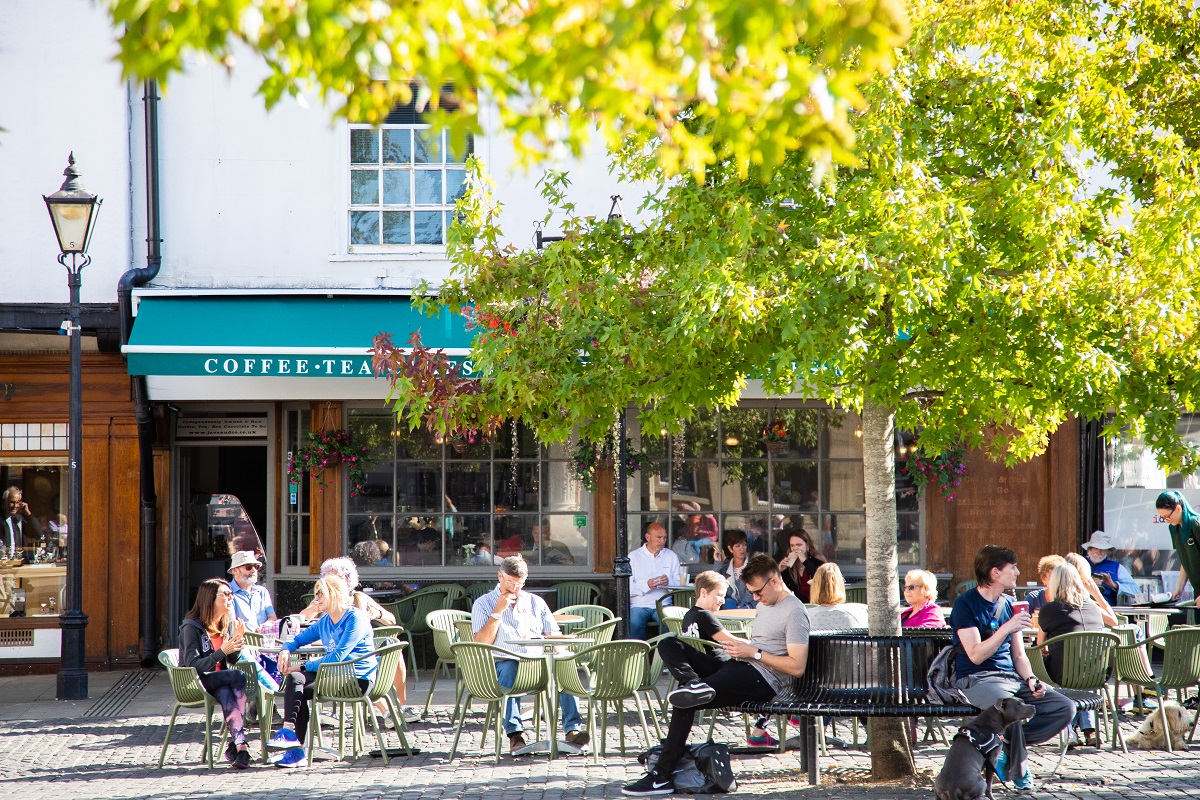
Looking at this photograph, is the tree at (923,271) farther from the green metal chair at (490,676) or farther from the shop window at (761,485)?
the shop window at (761,485)

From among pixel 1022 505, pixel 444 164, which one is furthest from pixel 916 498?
pixel 444 164

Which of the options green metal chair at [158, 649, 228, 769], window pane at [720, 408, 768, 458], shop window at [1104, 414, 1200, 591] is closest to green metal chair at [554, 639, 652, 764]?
green metal chair at [158, 649, 228, 769]

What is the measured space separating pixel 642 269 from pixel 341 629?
10.9ft

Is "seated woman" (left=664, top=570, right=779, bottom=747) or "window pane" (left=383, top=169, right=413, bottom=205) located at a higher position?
"window pane" (left=383, top=169, right=413, bottom=205)

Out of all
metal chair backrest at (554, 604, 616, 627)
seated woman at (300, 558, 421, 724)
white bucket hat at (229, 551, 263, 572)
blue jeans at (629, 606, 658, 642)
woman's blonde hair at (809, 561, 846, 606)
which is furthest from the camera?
blue jeans at (629, 606, 658, 642)

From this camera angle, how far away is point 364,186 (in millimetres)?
13656

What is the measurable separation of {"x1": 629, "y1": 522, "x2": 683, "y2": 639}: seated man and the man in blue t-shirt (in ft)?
17.6

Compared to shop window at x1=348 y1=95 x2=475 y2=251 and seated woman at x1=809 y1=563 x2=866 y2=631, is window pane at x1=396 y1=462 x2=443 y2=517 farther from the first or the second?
seated woman at x1=809 y1=563 x2=866 y2=631

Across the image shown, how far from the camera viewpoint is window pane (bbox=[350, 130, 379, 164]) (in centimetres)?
1366

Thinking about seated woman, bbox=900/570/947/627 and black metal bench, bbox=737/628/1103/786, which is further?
→ seated woman, bbox=900/570/947/627

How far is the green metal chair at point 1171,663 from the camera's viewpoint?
9.14 meters

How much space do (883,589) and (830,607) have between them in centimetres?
155

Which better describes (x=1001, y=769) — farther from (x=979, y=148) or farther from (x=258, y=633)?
(x=258, y=633)

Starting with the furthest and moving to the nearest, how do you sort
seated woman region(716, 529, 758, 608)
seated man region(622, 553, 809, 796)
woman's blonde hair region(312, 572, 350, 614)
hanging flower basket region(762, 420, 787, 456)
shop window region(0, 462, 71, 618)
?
hanging flower basket region(762, 420, 787, 456) → shop window region(0, 462, 71, 618) → seated woman region(716, 529, 758, 608) → woman's blonde hair region(312, 572, 350, 614) → seated man region(622, 553, 809, 796)
